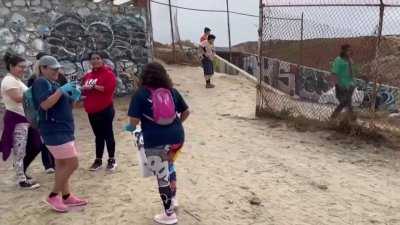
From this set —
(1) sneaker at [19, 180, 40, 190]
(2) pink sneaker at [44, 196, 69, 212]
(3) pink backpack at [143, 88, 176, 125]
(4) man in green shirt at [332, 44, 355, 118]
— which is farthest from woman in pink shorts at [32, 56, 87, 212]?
(4) man in green shirt at [332, 44, 355, 118]

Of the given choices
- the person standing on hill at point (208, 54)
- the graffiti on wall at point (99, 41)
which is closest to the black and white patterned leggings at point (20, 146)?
the graffiti on wall at point (99, 41)

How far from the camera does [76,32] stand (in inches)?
397

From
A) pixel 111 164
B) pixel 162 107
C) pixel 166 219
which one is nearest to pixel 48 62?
pixel 162 107

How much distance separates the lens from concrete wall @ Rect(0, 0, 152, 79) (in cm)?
943

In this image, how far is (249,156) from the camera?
21.1 ft

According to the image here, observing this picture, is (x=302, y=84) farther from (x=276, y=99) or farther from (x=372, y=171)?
(x=372, y=171)

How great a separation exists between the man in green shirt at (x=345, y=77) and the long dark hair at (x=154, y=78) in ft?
14.1

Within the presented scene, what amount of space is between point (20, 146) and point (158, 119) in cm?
206

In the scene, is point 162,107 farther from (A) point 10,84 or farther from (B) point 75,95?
(A) point 10,84

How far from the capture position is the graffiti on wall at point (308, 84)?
24.3 ft

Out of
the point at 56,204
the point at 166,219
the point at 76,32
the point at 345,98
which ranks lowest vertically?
the point at 166,219

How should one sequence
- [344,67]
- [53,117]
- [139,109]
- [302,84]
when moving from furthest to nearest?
[302,84] < [344,67] < [53,117] < [139,109]

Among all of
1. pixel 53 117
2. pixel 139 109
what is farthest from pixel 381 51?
pixel 53 117

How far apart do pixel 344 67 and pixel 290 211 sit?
3.55 meters
